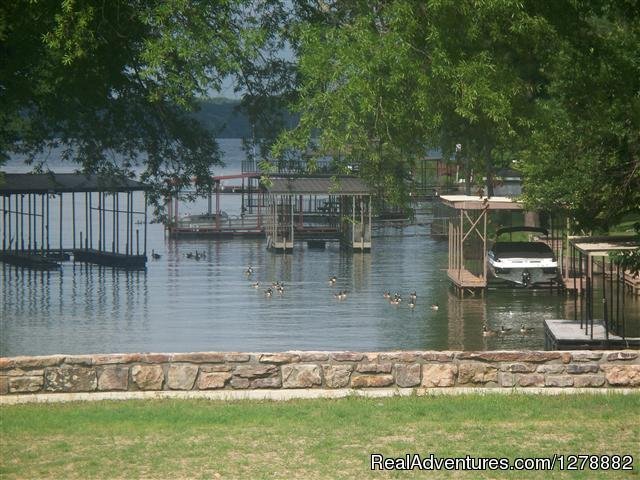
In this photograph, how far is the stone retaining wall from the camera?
1334 centimetres

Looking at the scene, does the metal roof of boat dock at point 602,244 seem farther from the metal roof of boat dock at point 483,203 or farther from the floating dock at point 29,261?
the floating dock at point 29,261

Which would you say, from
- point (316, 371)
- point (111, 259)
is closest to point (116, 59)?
point (316, 371)

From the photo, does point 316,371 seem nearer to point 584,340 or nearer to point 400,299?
point 584,340

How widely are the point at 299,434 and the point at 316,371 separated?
2523 mm

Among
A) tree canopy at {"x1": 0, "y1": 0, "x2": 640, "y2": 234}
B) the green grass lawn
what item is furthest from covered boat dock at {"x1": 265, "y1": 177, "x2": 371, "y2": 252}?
the green grass lawn

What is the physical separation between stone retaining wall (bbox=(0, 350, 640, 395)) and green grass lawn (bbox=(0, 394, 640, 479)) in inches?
24.4

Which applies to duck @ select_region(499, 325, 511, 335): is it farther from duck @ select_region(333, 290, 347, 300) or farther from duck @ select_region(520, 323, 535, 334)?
duck @ select_region(333, 290, 347, 300)

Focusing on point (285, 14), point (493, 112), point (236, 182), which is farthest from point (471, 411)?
point (236, 182)

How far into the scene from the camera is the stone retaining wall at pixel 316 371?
13344 mm

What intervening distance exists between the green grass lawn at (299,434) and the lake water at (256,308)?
19.3 meters

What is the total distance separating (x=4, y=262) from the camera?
184 feet

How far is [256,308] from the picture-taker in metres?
42.6

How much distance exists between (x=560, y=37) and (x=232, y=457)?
12898 millimetres

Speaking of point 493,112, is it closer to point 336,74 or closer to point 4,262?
point 336,74
